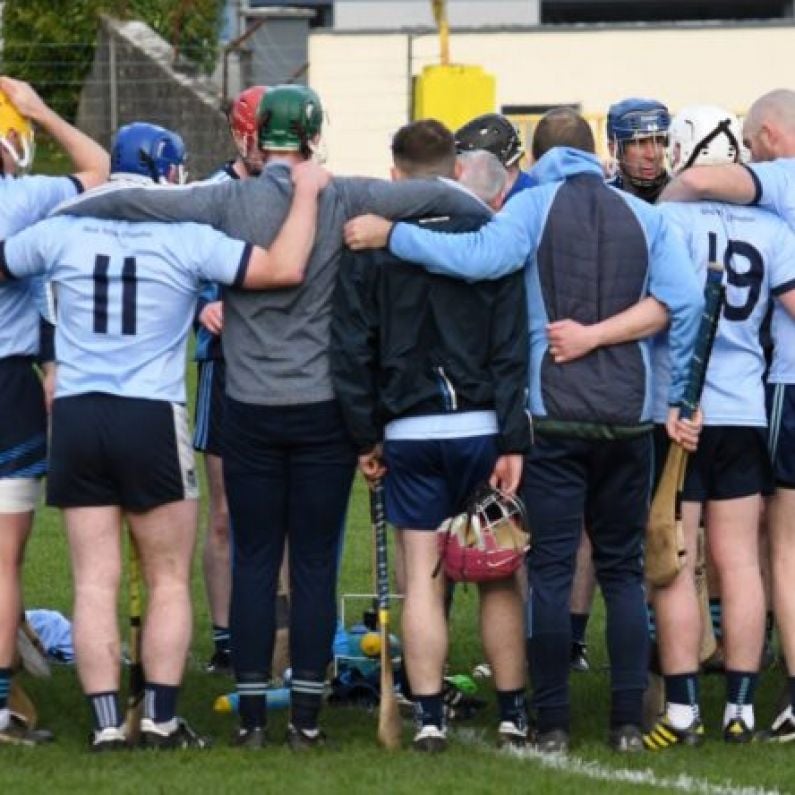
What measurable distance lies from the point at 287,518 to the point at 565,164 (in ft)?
4.97

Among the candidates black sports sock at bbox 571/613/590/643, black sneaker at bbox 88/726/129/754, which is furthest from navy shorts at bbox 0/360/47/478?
black sports sock at bbox 571/613/590/643

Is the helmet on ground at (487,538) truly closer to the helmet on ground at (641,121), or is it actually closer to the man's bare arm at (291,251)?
the man's bare arm at (291,251)

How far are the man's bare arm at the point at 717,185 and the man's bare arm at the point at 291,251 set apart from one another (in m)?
1.30

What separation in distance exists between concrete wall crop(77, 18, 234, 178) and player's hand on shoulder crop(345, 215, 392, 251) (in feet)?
66.5

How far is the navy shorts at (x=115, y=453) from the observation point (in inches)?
300

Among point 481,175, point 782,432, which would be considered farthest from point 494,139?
point 782,432

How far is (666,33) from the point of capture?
1417 inches

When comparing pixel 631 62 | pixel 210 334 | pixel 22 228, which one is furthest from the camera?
pixel 631 62

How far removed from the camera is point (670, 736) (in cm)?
795

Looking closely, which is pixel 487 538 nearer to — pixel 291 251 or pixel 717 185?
pixel 291 251

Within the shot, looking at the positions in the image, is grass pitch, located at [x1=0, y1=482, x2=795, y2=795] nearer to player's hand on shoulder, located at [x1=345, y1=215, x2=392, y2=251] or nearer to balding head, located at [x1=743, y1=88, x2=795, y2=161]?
player's hand on shoulder, located at [x1=345, y1=215, x2=392, y2=251]

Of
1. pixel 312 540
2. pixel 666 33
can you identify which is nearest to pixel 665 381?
pixel 312 540

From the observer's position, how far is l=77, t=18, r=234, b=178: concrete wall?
27.9m

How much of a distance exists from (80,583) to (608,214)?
7.03ft
